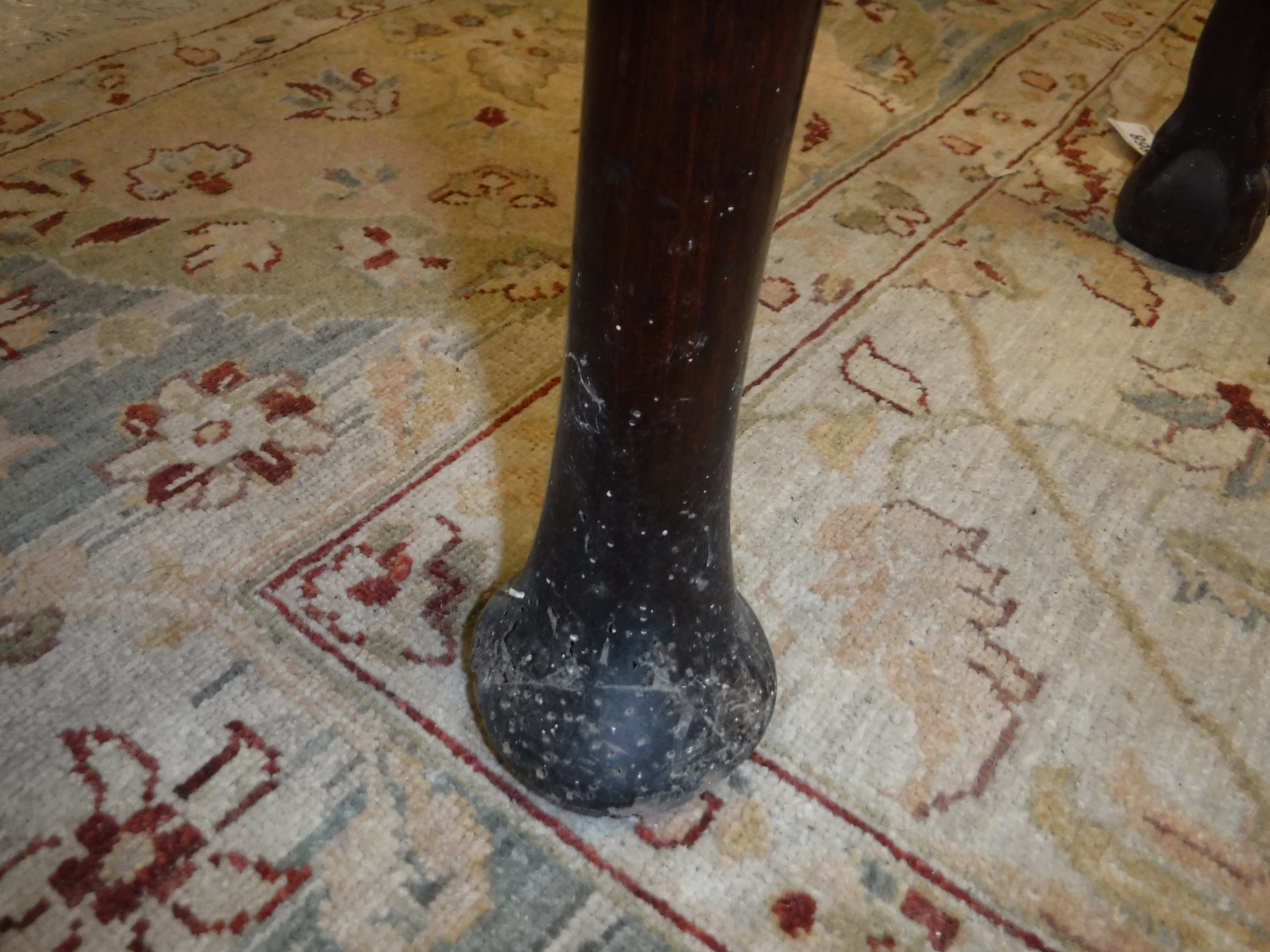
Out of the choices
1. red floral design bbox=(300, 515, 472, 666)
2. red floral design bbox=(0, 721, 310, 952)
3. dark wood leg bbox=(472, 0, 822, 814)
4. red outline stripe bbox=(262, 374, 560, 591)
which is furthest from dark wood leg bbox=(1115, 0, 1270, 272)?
red floral design bbox=(0, 721, 310, 952)

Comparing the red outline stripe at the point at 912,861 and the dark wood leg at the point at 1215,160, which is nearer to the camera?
the red outline stripe at the point at 912,861

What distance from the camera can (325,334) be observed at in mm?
1296

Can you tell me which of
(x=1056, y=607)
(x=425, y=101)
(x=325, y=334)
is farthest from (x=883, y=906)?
(x=425, y=101)

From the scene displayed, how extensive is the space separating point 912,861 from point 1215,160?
3.98 ft

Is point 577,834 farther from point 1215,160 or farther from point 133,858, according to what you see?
point 1215,160

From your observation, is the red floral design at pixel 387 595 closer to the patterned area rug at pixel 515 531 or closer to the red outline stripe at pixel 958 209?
the patterned area rug at pixel 515 531

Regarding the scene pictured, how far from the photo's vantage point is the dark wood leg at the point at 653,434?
20.4 inches

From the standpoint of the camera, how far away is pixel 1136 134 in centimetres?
191

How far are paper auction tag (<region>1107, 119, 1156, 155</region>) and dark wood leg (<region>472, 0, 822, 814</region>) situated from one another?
145cm

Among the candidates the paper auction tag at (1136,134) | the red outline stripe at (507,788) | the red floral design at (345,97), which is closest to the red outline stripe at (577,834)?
the red outline stripe at (507,788)

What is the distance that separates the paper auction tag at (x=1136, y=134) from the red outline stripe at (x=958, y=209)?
0.09 meters

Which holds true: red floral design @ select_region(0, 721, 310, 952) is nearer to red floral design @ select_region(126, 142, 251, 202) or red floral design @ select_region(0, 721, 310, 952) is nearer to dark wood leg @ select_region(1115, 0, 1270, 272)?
red floral design @ select_region(126, 142, 251, 202)

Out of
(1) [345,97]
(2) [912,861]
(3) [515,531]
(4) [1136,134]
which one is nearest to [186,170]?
(1) [345,97]

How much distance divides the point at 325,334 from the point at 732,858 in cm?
82
